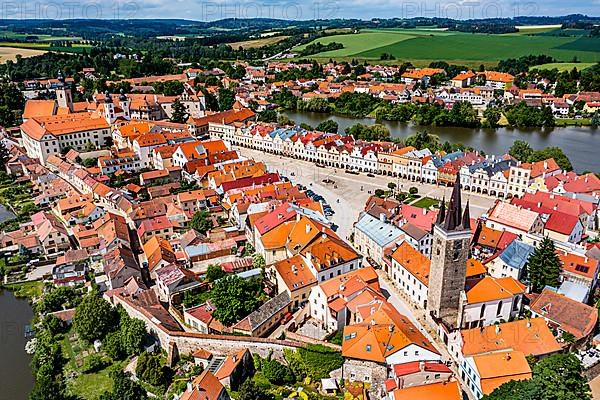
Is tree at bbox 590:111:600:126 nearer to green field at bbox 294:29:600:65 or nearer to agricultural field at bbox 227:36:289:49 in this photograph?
green field at bbox 294:29:600:65

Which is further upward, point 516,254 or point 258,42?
point 258,42

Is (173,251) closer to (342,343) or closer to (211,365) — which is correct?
(211,365)

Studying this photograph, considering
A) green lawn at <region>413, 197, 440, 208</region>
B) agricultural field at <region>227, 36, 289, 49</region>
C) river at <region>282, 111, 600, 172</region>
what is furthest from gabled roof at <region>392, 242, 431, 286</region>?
agricultural field at <region>227, 36, 289, 49</region>

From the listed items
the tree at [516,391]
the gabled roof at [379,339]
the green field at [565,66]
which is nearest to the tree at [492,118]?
the green field at [565,66]

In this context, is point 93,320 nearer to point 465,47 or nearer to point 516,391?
point 516,391

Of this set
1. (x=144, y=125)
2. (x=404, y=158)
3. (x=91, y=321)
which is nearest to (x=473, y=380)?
(x=91, y=321)

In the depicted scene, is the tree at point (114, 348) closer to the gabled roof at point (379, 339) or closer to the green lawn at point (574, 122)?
the gabled roof at point (379, 339)

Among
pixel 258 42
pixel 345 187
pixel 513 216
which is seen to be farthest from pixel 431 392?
pixel 258 42
